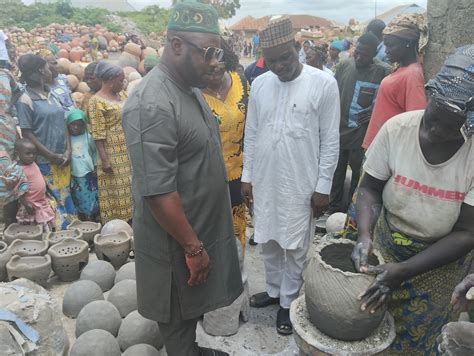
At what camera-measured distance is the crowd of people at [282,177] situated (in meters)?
1.96

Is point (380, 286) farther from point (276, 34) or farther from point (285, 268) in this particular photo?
point (276, 34)

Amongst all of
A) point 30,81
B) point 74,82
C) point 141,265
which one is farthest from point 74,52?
point 141,265

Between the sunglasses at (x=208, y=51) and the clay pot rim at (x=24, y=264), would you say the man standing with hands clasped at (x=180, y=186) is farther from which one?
the clay pot rim at (x=24, y=264)

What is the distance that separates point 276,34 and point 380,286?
1.81 m

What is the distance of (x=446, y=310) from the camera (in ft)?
7.34

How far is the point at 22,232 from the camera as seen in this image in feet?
14.1

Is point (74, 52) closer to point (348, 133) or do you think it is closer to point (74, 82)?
point (74, 82)

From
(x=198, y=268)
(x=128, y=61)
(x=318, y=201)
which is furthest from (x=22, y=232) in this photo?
(x=128, y=61)

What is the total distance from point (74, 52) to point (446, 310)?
536 inches

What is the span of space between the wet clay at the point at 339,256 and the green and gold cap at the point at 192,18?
131cm

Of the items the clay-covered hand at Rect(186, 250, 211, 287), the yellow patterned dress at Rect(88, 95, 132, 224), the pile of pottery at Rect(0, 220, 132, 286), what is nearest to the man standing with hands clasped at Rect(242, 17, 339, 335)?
the clay-covered hand at Rect(186, 250, 211, 287)

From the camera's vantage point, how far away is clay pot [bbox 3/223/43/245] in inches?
164

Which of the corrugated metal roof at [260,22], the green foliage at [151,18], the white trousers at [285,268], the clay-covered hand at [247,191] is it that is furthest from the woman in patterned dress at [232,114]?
the corrugated metal roof at [260,22]

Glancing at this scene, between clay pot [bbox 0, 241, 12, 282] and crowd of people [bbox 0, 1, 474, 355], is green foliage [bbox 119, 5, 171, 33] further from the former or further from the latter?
crowd of people [bbox 0, 1, 474, 355]
